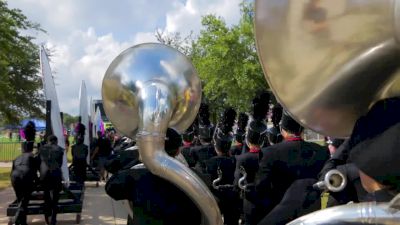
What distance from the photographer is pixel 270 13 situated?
1492mm

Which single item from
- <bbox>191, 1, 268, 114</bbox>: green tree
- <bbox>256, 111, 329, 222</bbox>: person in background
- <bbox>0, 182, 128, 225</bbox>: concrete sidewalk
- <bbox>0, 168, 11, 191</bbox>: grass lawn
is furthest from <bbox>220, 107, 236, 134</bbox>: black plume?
<bbox>191, 1, 268, 114</bbox>: green tree

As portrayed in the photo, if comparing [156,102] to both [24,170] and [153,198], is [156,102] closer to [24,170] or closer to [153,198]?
[153,198]

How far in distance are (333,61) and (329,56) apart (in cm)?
2

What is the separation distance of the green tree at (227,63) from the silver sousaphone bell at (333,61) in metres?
24.7

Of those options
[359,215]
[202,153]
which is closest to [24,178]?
[202,153]

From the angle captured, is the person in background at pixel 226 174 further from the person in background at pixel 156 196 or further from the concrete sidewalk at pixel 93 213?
the person in background at pixel 156 196

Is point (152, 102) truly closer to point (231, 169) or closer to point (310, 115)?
point (310, 115)

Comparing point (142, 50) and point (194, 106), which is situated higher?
point (142, 50)

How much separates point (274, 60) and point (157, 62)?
1.80 metres

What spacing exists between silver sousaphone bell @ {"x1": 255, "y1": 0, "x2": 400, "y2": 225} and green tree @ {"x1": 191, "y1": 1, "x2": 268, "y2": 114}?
24.7 meters

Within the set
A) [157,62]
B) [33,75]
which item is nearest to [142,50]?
[157,62]

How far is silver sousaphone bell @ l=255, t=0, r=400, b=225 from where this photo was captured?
4.50ft

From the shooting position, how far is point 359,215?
51.6 inches

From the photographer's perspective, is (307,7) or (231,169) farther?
(231,169)
